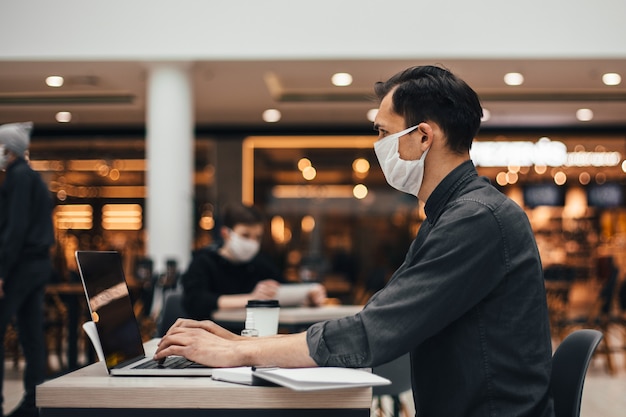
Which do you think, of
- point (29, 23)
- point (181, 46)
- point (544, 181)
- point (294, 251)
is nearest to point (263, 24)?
point (181, 46)

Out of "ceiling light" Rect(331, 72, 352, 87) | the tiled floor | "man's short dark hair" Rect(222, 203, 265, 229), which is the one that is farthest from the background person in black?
"ceiling light" Rect(331, 72, 352, 87)

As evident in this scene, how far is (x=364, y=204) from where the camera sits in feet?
44.7

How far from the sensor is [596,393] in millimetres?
6406

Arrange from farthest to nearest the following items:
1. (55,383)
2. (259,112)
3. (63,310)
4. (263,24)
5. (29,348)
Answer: (259,112) → (63,310) → (263,24) → (29,348) → (55,383)

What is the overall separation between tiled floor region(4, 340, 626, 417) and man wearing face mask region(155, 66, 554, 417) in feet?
12.4

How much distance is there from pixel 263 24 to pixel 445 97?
6711 millimetres

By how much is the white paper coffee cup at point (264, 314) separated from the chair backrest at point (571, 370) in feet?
2.65

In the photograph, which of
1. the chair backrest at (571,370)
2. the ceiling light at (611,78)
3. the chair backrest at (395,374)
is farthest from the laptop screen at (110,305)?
the ceiling light at (611,78)

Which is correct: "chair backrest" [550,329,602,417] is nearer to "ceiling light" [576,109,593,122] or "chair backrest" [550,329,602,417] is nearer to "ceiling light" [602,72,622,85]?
"ceiling light" [602,72,622,85]

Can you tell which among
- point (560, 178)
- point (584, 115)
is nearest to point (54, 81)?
point (584, 115)

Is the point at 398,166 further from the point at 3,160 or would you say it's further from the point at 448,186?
the point at 3,160

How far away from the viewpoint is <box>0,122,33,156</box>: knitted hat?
16.4 ft

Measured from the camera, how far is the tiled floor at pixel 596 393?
5.61m

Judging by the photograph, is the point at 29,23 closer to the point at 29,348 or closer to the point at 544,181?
the point at 29,348
